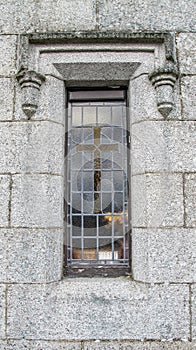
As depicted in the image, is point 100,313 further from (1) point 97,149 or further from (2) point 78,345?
A: (1) point 97,149

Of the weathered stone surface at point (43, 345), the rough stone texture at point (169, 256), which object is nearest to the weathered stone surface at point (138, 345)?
the weathered stone surface at point (43, 345)

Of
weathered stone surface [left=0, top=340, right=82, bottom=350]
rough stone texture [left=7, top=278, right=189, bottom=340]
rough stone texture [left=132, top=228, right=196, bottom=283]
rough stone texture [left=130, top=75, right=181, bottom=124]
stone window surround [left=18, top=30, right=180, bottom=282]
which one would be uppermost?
stone window surround [left=18, top=30, right=180, bottom=282]

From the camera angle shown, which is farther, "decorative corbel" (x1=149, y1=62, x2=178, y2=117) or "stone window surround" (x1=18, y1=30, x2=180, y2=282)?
"stone window surround" (x1=18, y1=30, x2=180, y2=282)

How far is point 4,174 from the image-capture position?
217 cm

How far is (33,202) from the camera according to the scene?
2139 mm

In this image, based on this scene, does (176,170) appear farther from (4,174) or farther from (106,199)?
(4,174)

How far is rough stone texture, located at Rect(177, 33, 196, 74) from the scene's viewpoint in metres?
2.24

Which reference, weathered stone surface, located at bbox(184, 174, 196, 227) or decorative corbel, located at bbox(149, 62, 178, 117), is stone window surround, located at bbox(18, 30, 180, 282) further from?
weathered stone surface, located at bbox(184, 174, 196, 227)

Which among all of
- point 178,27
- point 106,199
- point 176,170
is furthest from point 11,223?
point 178,27

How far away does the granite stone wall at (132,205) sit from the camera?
2.03 meters

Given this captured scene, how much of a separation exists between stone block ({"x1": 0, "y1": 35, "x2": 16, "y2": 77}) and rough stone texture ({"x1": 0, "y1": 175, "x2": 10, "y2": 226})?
95cm

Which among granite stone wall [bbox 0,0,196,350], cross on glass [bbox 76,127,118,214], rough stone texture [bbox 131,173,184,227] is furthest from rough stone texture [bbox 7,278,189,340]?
cross on glass [bbox 76,127,118,214]

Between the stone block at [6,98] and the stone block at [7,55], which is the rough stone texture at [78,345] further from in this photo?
the stone block at [7,55]

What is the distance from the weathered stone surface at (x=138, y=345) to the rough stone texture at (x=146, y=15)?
2.68 m
